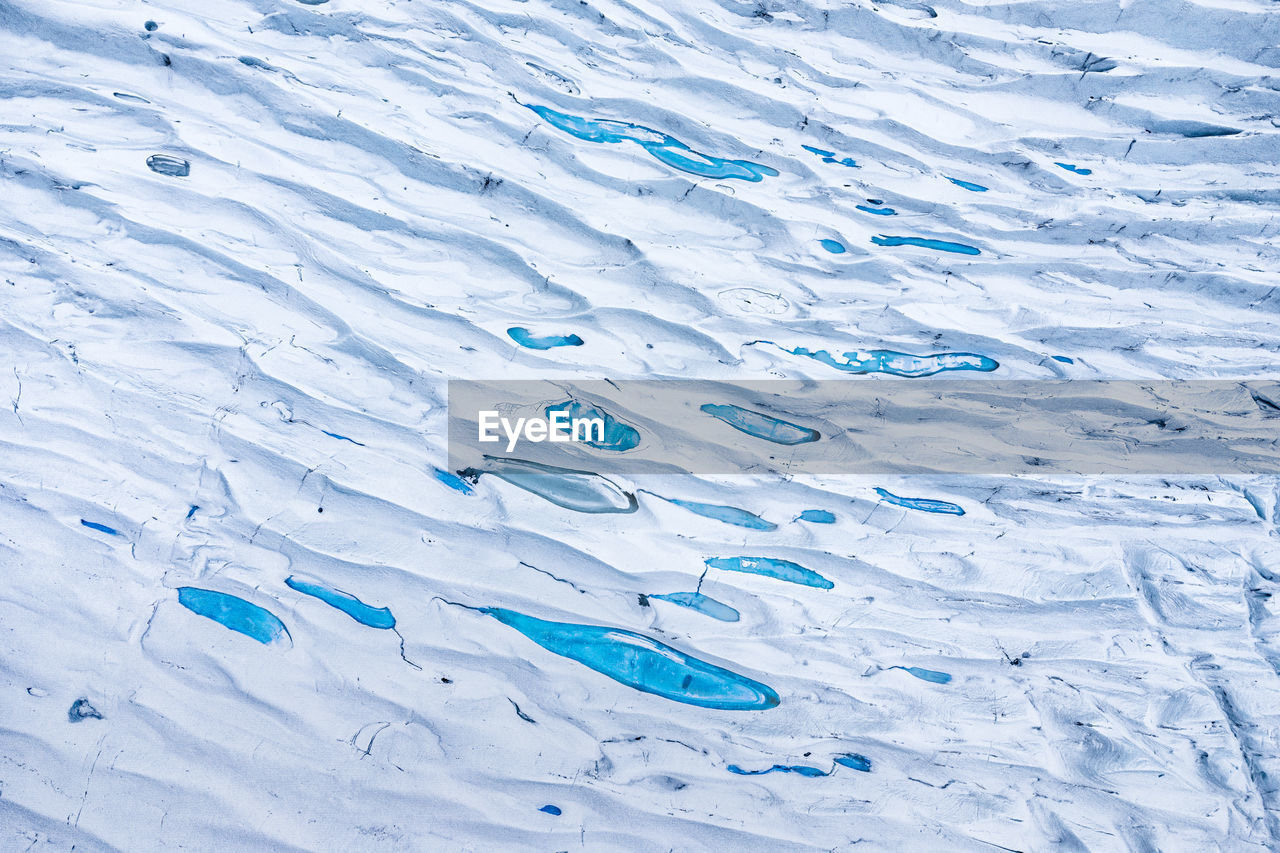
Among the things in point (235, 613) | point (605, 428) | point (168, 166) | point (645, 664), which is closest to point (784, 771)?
point (645, 664)

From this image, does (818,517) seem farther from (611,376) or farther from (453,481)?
(453,481)

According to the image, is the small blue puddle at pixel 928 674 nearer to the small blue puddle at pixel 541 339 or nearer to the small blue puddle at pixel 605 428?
the small blue puddle at pixel 605 428

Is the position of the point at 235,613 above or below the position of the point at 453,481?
below

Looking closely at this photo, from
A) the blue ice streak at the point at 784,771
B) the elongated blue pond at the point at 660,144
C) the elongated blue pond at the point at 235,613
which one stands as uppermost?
the elongated blue pond at the point at 660,144

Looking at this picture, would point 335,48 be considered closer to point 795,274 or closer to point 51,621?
point 795,274

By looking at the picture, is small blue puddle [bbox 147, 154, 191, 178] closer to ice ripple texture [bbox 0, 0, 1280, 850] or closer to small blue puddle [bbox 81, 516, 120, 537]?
ice ripple texture [bbox 0, 0, 1280, 850]

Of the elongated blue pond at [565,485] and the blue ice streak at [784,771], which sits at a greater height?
the elongated blue pond at [565,485]

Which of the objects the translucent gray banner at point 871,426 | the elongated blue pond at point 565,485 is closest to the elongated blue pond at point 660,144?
the translucent gray banner at point 871,426
